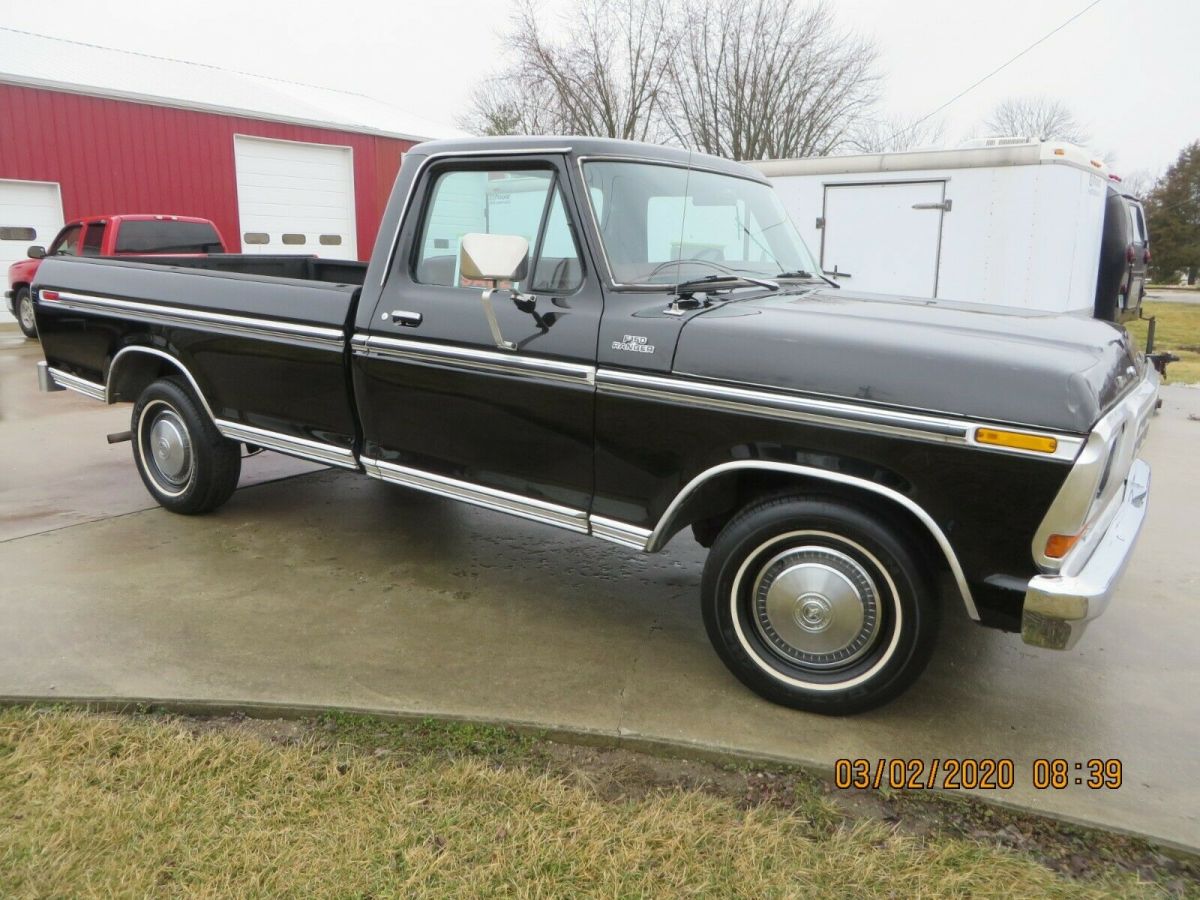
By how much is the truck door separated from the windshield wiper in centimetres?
35

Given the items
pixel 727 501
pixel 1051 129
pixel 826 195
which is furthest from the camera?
pixel 1051 129

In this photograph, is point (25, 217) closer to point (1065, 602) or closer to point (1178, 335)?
point (1065, 602)

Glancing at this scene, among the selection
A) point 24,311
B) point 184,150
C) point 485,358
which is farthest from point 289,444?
point 184,150

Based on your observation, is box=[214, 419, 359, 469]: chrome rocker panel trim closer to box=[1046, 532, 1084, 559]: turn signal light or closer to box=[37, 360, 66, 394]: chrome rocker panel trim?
box=[37, 360, 66, 394]: chrome rocker panel trim

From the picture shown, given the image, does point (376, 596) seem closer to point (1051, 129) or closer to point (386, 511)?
point (386, 511)

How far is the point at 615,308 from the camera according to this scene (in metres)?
3.39

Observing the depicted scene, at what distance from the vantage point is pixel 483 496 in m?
3.85

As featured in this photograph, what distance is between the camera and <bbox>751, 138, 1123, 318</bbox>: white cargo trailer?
8883 mm

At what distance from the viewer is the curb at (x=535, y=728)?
2.70 metres

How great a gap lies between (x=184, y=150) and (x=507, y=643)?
664 inches

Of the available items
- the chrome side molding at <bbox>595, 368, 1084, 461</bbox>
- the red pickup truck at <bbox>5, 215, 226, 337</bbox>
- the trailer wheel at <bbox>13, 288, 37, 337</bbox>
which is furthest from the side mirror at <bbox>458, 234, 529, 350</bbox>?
the trailer wheel at <bbox>13, 288, 37, 337</bbox>

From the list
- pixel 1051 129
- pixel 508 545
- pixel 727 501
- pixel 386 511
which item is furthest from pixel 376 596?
pixel 1051 129

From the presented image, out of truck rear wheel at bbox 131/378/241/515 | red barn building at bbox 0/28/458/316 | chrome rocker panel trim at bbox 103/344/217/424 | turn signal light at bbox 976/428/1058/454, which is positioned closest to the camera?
turn signal light at bbox 976/428/1058/454

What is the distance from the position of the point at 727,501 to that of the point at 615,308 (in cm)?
83
